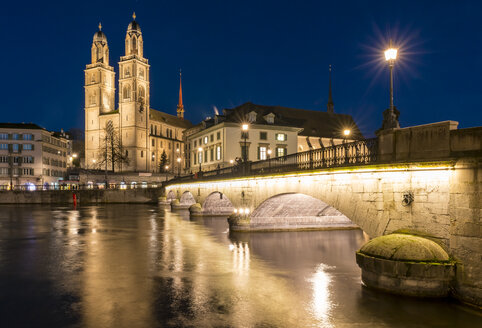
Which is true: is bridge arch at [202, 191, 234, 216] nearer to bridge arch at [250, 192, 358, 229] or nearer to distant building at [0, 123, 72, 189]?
bridge arch at [250, 192, 358, 229]

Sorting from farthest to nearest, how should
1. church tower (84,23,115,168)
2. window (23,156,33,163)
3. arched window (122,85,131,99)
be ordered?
church tower (84,23,115,168) < arched window (122,85,131,99) < window (23,156,33,163)

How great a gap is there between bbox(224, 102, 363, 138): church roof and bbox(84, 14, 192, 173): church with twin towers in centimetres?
4316

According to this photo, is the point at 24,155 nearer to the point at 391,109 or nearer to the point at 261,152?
the point at 261,152

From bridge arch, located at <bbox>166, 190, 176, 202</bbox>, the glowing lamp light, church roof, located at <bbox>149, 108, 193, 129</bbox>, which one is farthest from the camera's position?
church roof, located at <bbox>149, 108, 193, 129</bbox>

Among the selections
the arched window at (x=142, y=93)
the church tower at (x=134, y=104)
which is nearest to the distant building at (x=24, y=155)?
the church tower at (x=134, y=104)

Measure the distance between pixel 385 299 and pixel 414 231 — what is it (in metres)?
2.39

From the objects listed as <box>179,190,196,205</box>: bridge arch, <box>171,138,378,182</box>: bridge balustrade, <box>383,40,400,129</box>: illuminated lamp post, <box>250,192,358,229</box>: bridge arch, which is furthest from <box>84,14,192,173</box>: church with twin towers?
<box>383,40,400,129</box>: illuminated lamp post

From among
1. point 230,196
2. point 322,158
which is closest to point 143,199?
point 230,196

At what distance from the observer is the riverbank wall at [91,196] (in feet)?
254

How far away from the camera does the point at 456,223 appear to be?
1137 centimetres

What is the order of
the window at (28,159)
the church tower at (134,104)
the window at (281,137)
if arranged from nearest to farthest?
the window at (281,137)
the window at (28,159)
the church tower at (134,104)

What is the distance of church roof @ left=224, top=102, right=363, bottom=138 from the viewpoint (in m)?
64.1

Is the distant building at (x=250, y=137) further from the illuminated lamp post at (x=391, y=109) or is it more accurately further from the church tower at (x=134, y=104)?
the illuminated lamp post at (x=391, y=109)

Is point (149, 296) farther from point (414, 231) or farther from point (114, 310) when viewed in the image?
point (414, 231)
